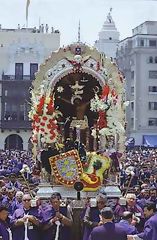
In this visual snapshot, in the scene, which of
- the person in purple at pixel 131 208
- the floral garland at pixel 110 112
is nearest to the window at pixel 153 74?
the floral garland at pixel 110 112

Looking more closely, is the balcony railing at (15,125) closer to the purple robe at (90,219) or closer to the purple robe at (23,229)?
the purple robe at (90,219)

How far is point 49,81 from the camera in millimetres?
21516

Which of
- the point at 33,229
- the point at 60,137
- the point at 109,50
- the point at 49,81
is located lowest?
the point at 33,229

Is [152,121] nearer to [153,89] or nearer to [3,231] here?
[153,89]

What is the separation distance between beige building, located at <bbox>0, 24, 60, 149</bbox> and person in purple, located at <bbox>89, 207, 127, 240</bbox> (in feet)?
196

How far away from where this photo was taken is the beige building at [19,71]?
7031cm

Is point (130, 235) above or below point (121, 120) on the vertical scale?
below

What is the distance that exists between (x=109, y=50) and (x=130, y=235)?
86.5 m

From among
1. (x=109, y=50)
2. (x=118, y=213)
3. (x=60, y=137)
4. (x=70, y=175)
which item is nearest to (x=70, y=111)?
(x=60, y=137)

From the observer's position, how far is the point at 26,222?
13.3 m

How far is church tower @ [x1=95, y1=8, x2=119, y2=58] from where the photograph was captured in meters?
95.8

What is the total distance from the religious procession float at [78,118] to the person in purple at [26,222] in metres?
5.32

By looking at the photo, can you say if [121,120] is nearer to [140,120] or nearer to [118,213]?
[118,213]

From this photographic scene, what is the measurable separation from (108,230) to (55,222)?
3268mm
